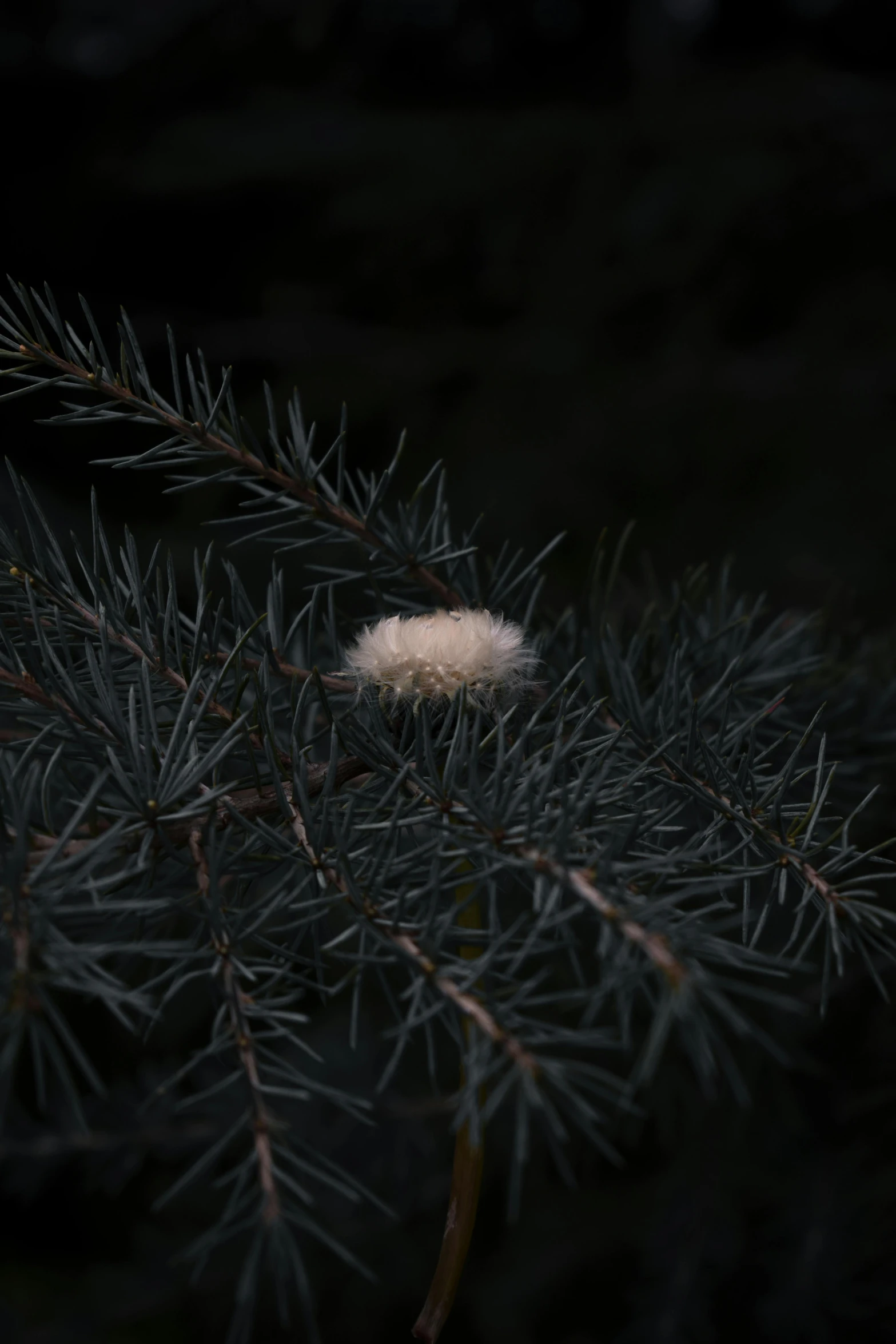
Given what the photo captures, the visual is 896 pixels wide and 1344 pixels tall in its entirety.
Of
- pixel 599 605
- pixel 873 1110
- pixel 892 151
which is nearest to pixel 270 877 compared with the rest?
pixel 599 605

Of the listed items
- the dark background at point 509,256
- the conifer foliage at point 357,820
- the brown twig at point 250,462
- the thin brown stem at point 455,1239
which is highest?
the dark background at point 509,256

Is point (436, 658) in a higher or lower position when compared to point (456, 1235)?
higher

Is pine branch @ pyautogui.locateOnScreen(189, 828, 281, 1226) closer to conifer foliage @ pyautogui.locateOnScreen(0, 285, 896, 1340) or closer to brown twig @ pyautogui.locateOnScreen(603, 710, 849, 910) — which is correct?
conifer foliage @ pyautogui.locateOnScreen(0, 285, 896, 1340)

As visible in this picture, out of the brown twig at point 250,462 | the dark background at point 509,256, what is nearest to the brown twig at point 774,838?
the brown twig at point 250,462

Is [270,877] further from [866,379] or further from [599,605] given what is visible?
[866,379]

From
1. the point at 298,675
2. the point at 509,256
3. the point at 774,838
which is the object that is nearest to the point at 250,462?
the point at 298,675

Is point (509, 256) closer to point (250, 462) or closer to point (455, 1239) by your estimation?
point (250, 462)

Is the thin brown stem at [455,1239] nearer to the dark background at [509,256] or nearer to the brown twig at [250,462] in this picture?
the brown twig at [250,462]
